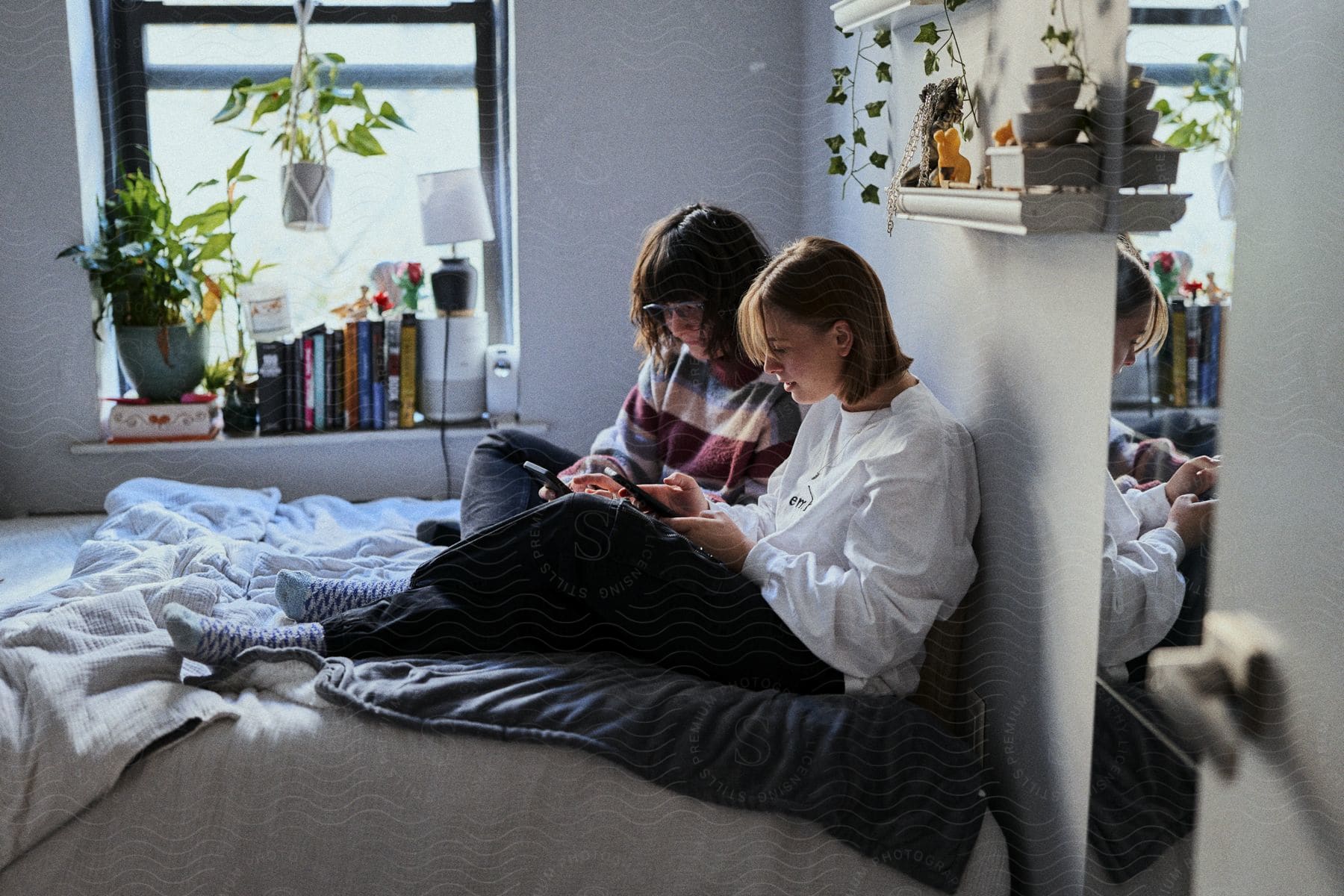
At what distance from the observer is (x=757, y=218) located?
180 cm

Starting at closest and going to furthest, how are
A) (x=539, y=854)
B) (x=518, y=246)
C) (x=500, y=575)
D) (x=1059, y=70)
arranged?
(x=1059, y=70) → (x=539, y=854) → (x=500, y=575) → (x=518, y=246)

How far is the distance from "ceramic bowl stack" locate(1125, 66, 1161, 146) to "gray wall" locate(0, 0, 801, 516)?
0.89 metres

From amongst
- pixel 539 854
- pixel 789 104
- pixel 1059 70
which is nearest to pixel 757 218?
pixel 789 104

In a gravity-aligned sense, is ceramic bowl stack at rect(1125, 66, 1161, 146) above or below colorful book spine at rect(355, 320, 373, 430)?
above

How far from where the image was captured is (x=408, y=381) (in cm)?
212

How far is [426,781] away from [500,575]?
234 mm

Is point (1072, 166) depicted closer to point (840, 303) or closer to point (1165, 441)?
point (1165, 441)

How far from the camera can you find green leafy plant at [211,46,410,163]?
195cm

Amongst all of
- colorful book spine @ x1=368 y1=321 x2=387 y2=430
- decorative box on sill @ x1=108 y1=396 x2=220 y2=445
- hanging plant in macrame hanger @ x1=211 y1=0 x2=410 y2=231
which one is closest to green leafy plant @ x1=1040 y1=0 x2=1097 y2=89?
hanging plant in macrame hanger @ x1=211 y1=0 x2=410 y2=231

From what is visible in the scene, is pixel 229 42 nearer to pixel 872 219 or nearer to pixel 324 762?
pixel 872 219

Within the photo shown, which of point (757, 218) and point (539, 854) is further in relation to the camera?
point (757, 218)

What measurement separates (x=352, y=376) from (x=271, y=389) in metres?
0.13

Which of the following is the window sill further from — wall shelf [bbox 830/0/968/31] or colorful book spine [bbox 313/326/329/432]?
wall shelf [bbox 830/0/968/31]

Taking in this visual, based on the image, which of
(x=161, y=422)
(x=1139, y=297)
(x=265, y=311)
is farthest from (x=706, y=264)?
(x=161, y=422)
